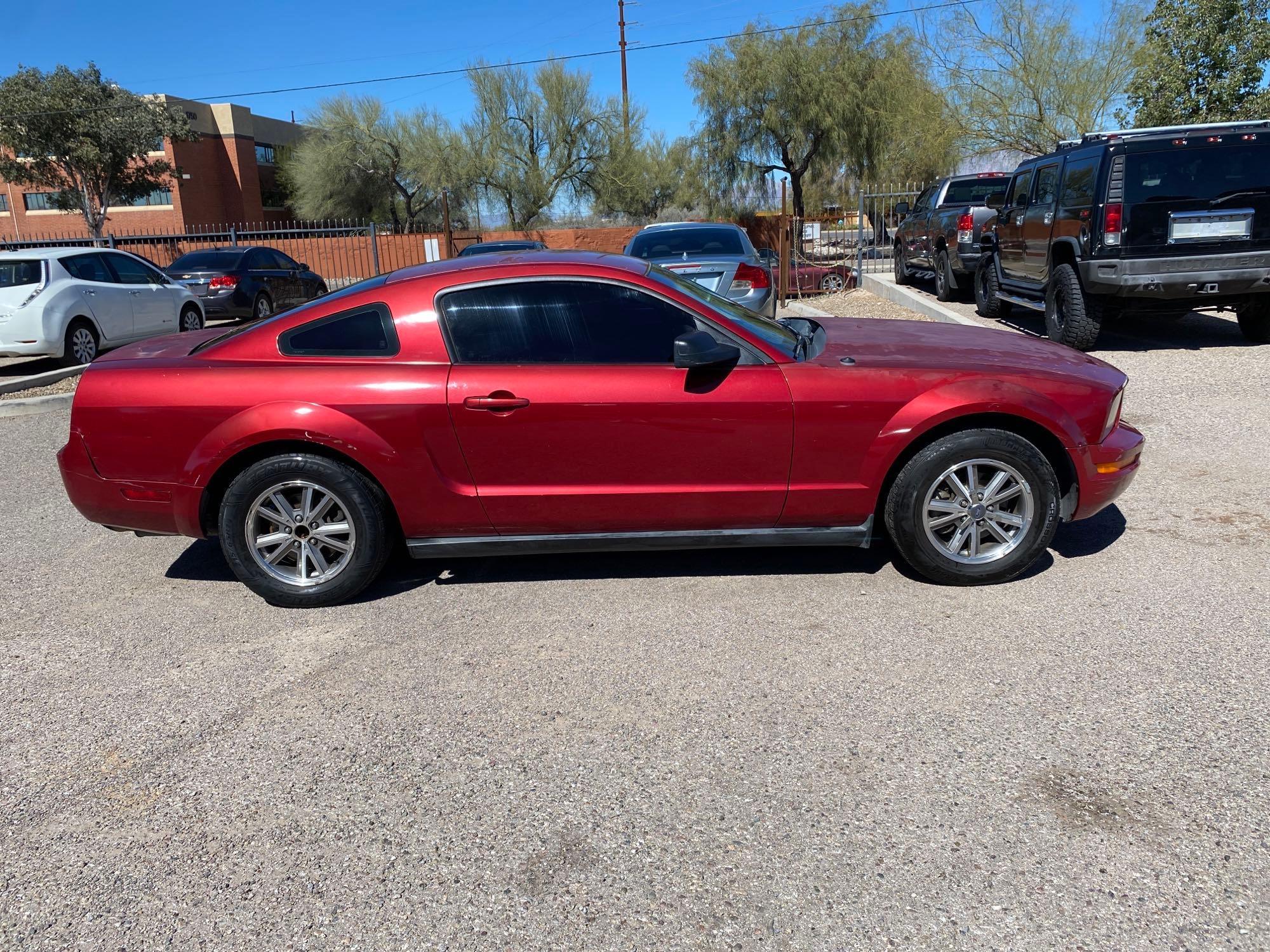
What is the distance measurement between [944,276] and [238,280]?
1200 centimetres

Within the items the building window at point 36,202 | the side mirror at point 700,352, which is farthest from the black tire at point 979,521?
the building window at point 36,202

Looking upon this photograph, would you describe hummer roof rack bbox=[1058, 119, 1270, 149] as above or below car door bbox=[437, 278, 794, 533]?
above

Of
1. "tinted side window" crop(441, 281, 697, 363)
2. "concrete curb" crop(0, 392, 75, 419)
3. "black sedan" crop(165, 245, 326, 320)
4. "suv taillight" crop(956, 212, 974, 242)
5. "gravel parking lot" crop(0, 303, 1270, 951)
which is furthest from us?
"black sedan" crop(165, 245, 326, 320)

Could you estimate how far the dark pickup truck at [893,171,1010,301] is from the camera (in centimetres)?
1395

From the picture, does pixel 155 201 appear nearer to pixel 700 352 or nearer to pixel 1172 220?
pixel 1172 220

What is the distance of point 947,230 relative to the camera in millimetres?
14680

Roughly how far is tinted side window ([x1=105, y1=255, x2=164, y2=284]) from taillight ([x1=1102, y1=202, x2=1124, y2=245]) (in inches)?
464

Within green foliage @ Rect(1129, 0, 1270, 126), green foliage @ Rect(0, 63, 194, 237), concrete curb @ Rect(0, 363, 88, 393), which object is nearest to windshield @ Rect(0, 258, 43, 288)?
concrete curb @ Rect(0, 363, 88, 393)

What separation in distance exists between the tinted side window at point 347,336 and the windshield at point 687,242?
656 cm

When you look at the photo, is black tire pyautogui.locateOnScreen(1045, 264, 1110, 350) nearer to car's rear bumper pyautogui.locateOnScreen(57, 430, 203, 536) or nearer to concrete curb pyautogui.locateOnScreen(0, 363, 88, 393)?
car's rear bumper pyautogui.locateOnScreen(57, 430, 203, 536)

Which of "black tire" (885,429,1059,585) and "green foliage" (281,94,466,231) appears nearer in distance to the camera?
"black tire" (885,429,1059,585)

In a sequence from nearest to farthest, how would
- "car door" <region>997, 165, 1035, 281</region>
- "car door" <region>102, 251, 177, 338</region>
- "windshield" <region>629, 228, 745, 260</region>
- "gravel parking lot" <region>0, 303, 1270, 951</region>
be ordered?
"gravel parking lot" <region>0, 303, 1270, 951</region> < "windshield" <region>629, 228, 745, 260</region> < "car door" <region>997, 165, 1035, 281</region> < "car door" <region>102, 251, 177, 338</region>

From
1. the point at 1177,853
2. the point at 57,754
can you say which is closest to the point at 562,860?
the point at 1177,853

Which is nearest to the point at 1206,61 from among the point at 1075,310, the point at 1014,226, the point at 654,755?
the point at 1014,226
